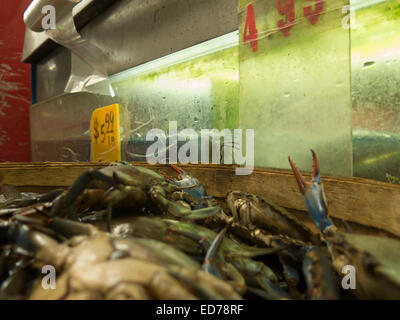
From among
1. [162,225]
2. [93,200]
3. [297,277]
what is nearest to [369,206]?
[297,277]

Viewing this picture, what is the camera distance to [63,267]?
1.56 ft

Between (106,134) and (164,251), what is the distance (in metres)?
1.84

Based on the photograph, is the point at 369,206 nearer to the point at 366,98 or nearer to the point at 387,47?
the point at 366,98

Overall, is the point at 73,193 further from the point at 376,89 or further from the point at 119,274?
the point at 376,89

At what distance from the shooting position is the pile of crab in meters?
0.44

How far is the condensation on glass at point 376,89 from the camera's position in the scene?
3.87 ft

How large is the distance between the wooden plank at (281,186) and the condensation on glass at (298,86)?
208 mm

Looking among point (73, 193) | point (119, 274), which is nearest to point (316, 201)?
point (119, 274)

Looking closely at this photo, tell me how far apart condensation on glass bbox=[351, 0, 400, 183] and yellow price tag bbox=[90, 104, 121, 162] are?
1609mm

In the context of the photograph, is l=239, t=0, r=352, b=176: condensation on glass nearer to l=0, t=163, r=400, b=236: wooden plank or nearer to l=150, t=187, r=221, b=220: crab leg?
l=0, t=163, r=400, b=236: wooden plank

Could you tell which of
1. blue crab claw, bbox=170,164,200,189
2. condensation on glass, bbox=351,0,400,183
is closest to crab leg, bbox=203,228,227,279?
blue crab claw, bbox=170,164,200,189

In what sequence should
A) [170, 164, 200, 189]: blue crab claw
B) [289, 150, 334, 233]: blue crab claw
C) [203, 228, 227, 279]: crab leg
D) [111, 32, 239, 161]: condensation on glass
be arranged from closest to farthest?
[203, 228, 227, 279]: crab leg < [289, 150, 334, 233]: blue crab claw < [170, 164, 200, 189]: blue crab claw < [111, 32, 239, 161]: condensation on glass

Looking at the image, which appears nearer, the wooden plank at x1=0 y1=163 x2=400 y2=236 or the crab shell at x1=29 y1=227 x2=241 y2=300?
the crab shell at x1=29 y1=227 x2=241 y2=300

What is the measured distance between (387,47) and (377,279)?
3.85ft
